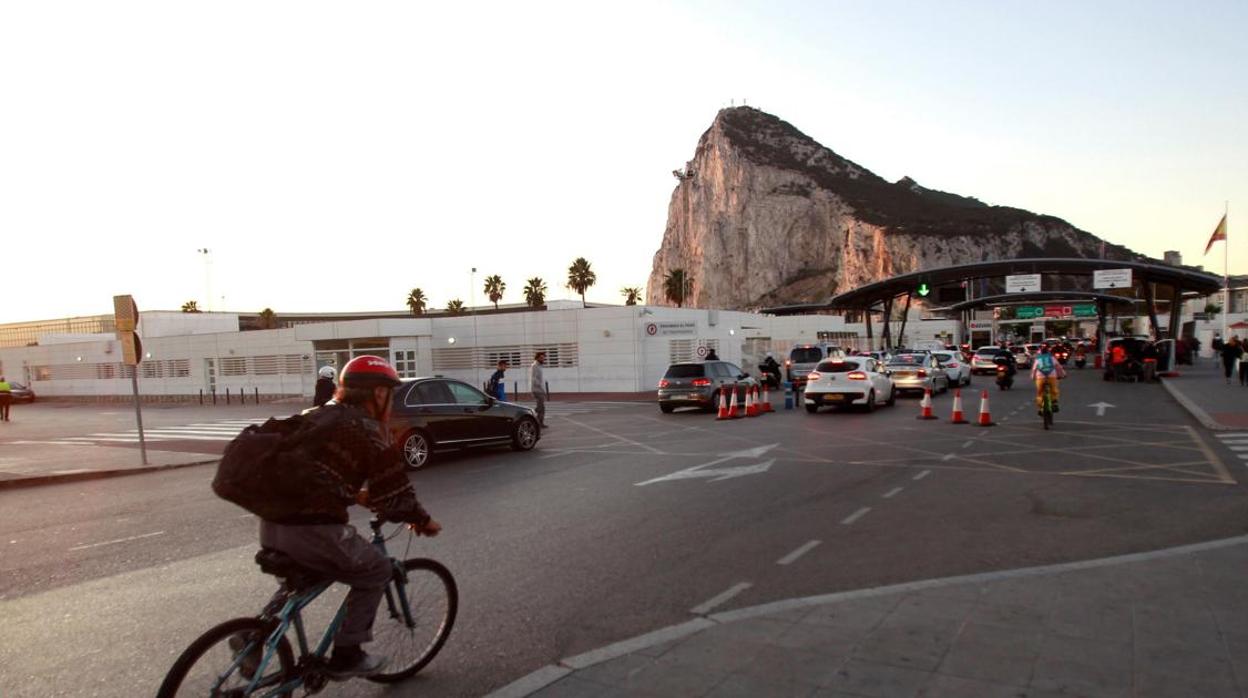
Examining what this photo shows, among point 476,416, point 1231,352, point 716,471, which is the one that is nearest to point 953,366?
point 1231,352

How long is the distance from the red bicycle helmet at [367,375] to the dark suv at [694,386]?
1927cm

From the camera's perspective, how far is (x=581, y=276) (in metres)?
95.7

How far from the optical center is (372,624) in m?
3.86

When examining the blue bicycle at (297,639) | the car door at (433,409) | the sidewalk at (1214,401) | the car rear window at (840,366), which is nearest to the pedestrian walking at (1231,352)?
the sidewalk at (1214,401)

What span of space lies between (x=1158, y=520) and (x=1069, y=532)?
1.27 m

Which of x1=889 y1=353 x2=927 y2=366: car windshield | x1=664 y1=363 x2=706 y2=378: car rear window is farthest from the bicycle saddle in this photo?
x1=889 y1=353 x2=927 y2=366: car windshield

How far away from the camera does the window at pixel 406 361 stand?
38.1m

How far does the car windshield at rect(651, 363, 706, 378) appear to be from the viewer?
2341 centimetres

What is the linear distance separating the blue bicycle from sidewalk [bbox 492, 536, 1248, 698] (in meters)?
0.65

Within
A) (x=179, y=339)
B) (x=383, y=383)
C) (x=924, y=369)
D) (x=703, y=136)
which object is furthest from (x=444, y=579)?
(x=703, y=136)

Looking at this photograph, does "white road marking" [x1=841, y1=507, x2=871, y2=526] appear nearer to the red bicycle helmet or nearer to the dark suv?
the red bicycle helmet

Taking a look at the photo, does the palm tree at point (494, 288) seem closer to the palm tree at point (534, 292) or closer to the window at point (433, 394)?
the palm tree at point (534, 292)

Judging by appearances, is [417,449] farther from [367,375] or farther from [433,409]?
[367,375]

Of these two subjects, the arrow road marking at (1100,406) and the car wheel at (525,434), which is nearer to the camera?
the car wheel at (525,434)
